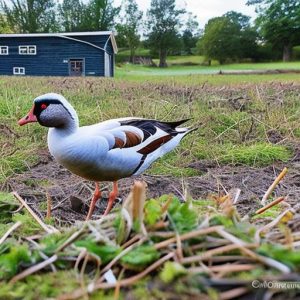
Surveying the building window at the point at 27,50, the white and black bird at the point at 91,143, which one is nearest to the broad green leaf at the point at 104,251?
the white and black bird at the point at 91,143

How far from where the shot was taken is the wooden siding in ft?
67.4

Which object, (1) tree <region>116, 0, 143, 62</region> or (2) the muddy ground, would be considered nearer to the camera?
(2) the muddy ground

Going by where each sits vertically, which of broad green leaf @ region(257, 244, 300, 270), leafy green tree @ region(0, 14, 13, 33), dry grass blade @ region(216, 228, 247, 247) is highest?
leafy green tree @ region(0, 14, 13, 33)

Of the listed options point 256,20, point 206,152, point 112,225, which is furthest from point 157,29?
point 112,225

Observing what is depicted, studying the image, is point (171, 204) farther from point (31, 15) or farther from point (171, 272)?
point (31, 15)

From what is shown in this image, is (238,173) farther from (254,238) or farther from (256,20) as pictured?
(256,20)

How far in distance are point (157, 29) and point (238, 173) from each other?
30039mm

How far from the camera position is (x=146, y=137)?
275 cm

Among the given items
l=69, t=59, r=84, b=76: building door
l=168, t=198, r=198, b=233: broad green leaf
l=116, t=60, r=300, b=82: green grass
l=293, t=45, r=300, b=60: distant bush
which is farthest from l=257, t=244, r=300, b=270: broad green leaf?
l=293, t=45, r=300, b=60: distant bush

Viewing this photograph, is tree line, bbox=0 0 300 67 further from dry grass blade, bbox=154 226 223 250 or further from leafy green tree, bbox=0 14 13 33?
dry grass blade, bbox=154 226 223 250

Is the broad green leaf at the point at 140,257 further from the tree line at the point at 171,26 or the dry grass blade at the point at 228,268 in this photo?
the tree line at the point at 171,26

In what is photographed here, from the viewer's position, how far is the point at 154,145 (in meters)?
2.80

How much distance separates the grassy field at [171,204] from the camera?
53 centimetres

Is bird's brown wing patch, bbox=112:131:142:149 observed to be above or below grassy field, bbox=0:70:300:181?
above
